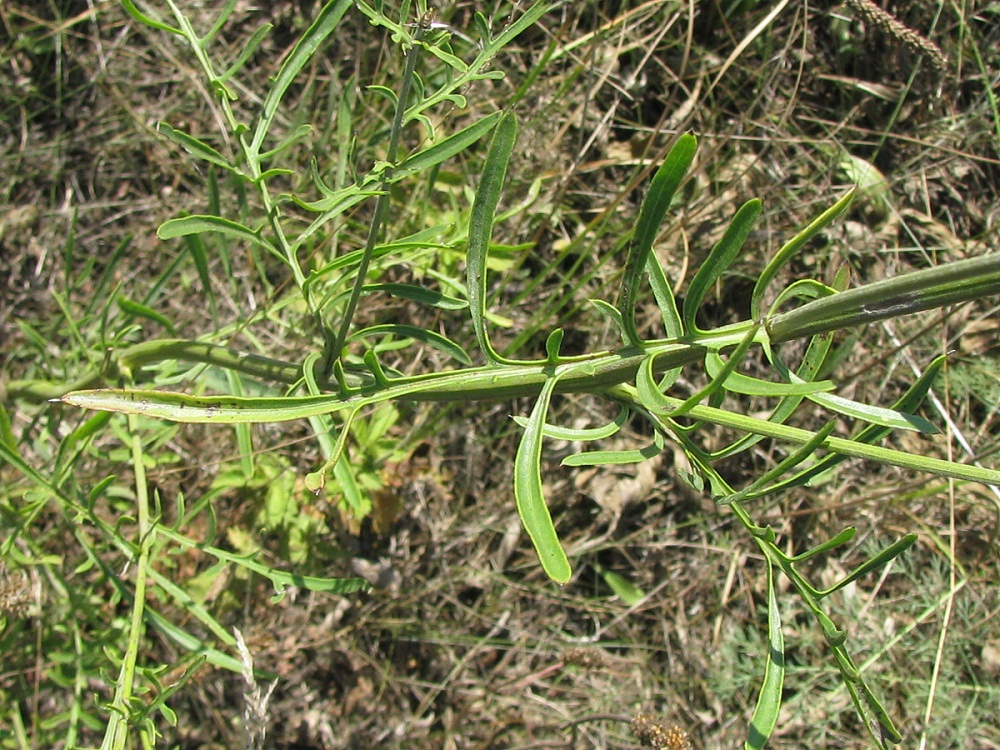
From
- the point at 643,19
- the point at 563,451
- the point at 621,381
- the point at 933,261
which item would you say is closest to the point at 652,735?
the point at 563,451

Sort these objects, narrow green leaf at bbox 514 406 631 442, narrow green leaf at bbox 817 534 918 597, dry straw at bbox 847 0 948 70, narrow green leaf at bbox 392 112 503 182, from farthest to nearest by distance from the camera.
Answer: dry straw at bbox 847 0 948 70
narrow green leaf at bbox 392 112 503 182
narrow green leaf at bbox 514 406 631 442
narrow green leaf at bbox 817 534 918 597

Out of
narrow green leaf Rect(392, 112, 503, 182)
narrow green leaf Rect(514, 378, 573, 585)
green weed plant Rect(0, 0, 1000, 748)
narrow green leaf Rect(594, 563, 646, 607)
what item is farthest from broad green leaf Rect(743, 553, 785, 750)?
narrow green leaf Rect(594, 563, 646, 607)

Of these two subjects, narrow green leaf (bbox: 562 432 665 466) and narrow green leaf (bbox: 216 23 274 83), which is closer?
narrow green leaf (bbox: 562 432 665 466)

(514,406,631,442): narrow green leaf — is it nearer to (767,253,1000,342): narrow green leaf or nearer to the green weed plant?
the green weed plant

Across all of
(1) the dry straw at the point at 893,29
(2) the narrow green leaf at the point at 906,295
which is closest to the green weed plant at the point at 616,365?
(2) the narrow green leaf at the point at 906,295

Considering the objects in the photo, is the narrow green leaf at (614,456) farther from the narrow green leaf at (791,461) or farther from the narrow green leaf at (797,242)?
the narrow green leaf at (797,242)

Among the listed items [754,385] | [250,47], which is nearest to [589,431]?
[754,385]
